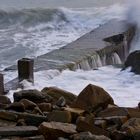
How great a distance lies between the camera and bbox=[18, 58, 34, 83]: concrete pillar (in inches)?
311

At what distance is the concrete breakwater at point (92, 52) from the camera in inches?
388

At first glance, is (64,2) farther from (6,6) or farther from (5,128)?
(5,128)

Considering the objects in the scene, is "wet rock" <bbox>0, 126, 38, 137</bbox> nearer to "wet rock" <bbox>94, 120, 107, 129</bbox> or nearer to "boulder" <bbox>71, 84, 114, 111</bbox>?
"wet rock" <bbox>94, 120, 107, 129</bbox>

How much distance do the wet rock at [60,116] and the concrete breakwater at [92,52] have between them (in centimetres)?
314

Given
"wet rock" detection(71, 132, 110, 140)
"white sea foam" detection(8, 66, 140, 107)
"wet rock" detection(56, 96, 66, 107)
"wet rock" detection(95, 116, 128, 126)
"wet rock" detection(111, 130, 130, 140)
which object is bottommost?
"white sea foam" detection(8, 66, 140, 107)

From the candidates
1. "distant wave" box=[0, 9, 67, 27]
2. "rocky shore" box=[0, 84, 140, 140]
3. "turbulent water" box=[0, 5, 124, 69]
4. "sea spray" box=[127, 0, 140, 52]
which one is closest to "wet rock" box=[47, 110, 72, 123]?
"rocky shore" box=[0, 84, 140, 140]

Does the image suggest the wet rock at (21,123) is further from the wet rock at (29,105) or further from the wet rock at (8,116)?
the wet rock at (29,105)

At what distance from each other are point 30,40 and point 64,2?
12.7m

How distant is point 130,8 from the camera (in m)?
18.5

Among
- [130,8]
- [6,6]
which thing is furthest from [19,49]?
[6,6]

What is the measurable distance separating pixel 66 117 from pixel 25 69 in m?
3.18

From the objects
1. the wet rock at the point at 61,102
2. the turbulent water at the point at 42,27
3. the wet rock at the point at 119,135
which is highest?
the turbulent water at the point at 42,27

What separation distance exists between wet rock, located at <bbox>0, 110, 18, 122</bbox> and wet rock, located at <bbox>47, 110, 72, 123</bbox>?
370 millimetres

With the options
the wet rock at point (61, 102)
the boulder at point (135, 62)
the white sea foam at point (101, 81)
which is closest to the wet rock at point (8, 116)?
the wet rock at point (61, 102)
